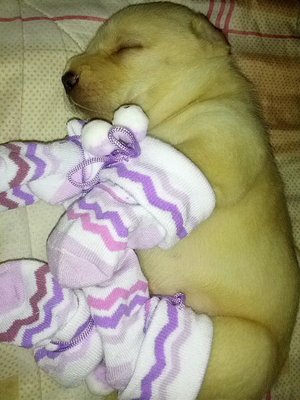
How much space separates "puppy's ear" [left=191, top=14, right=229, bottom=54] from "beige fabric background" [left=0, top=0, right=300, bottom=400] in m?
0.28

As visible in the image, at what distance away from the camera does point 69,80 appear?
153 cm

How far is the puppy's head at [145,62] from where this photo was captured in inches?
60.6

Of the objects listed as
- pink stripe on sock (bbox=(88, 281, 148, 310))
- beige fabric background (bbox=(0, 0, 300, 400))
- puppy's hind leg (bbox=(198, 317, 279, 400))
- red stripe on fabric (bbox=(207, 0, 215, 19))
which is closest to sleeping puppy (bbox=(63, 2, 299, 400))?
puppy's hind leg (bbox=(198, 317, 279, 400))

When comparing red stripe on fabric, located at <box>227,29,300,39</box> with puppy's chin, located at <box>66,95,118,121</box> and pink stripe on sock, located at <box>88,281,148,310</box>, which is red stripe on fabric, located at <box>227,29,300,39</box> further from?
pink stripe on sock, located at <box>88,281,148,310</box>

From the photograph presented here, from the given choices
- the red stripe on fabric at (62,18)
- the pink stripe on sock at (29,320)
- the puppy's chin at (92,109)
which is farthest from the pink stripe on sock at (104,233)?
the red stripe on fabric at (62,18)

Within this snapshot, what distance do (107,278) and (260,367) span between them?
56 centimetres

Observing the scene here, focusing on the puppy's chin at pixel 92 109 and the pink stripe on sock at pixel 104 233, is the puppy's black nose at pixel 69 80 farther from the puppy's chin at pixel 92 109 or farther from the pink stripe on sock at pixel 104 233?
the pink stripe on sock at pixel 104 233

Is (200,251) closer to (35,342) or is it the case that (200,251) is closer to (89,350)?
(89,350)

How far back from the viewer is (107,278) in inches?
45.5

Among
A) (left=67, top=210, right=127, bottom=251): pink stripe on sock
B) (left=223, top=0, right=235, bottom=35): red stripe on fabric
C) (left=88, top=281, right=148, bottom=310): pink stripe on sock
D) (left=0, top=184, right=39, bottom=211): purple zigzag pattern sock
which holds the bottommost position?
(left=88, top=281, right=148, bottom=310): pink stripe on sock

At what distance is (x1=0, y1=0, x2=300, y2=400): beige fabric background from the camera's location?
1508 mm

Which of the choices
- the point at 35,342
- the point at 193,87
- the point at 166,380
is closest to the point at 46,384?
the point at 35,342

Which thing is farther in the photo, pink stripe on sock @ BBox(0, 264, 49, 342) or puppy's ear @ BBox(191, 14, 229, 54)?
puppy's ear @ BBox(191, 14, 229, 54)

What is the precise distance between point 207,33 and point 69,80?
527mm
